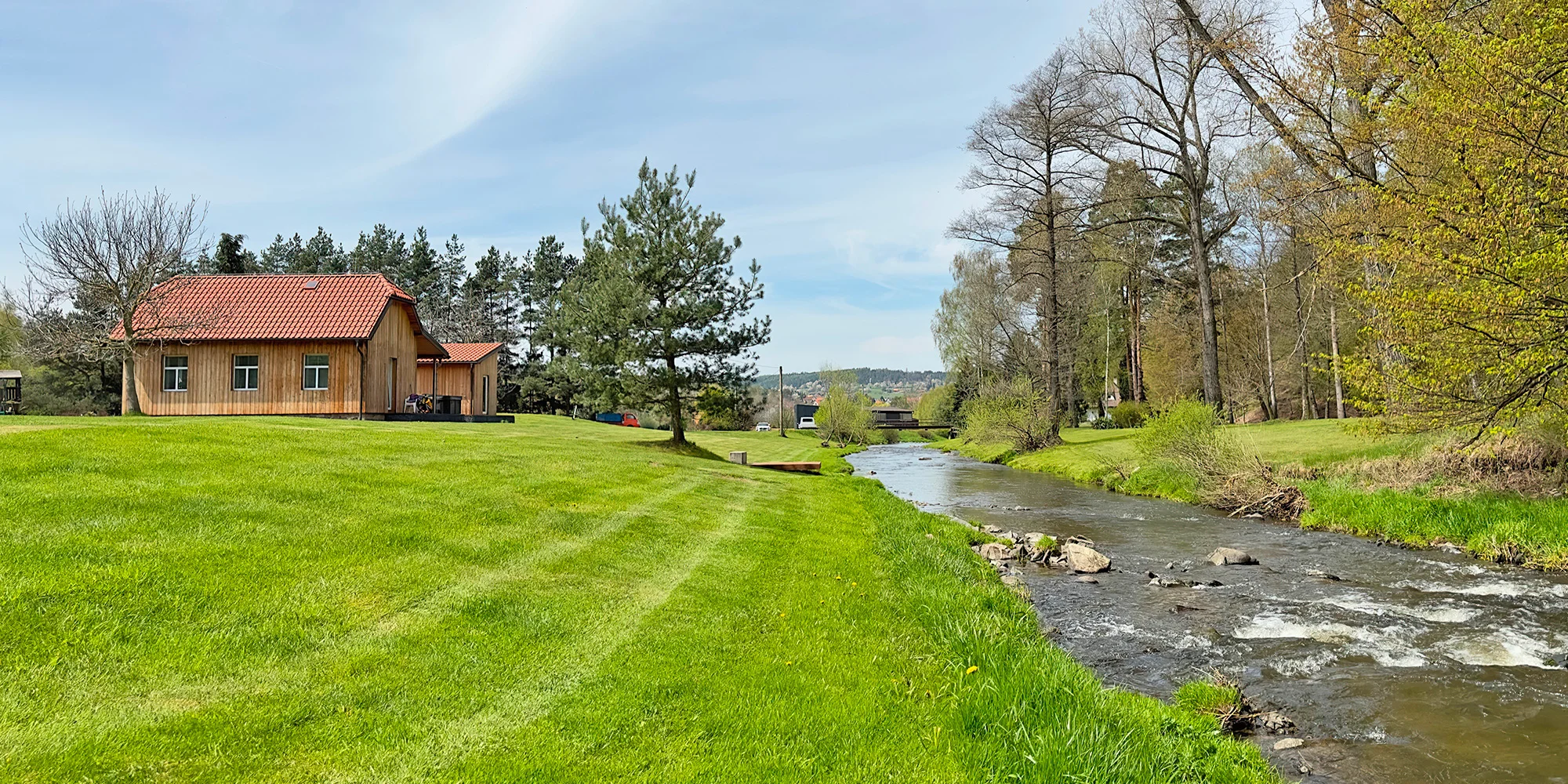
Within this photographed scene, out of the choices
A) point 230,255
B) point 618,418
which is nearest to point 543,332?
point 618,418

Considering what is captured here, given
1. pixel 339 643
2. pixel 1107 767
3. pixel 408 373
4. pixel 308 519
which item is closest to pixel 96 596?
pixel 339 643

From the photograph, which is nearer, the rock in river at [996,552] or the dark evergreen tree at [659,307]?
the rock in river at [996,552]

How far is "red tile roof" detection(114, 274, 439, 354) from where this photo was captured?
28281 mm

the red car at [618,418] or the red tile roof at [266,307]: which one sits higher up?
the red tile roof at [266,307]

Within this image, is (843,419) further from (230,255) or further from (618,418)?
(230,255)

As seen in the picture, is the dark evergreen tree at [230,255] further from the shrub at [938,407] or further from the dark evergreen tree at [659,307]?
the shrub at [938,407]

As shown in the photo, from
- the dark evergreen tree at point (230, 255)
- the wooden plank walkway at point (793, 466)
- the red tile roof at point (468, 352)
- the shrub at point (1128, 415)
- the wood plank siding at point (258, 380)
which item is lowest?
the wooden plank walkway at point (793, 466)

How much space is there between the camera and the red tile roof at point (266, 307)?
2828 cm

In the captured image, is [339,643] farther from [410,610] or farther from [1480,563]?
[1480,563]

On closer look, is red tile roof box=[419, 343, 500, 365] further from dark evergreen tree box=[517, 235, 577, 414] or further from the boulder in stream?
the boulder in stream

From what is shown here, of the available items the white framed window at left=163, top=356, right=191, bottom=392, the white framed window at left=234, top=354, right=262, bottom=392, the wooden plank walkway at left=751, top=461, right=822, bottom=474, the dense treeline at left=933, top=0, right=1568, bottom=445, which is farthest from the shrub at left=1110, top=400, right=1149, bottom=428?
the white framed window at left=163, top=356, right=191, bottom=392

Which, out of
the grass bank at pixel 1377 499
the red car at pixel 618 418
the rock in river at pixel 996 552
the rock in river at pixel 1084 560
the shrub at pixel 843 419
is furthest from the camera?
the shrub at pixel 843 419

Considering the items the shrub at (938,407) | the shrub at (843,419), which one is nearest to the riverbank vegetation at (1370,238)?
the shrub at (843,419)

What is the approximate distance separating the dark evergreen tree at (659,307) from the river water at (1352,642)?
48.4 ft
